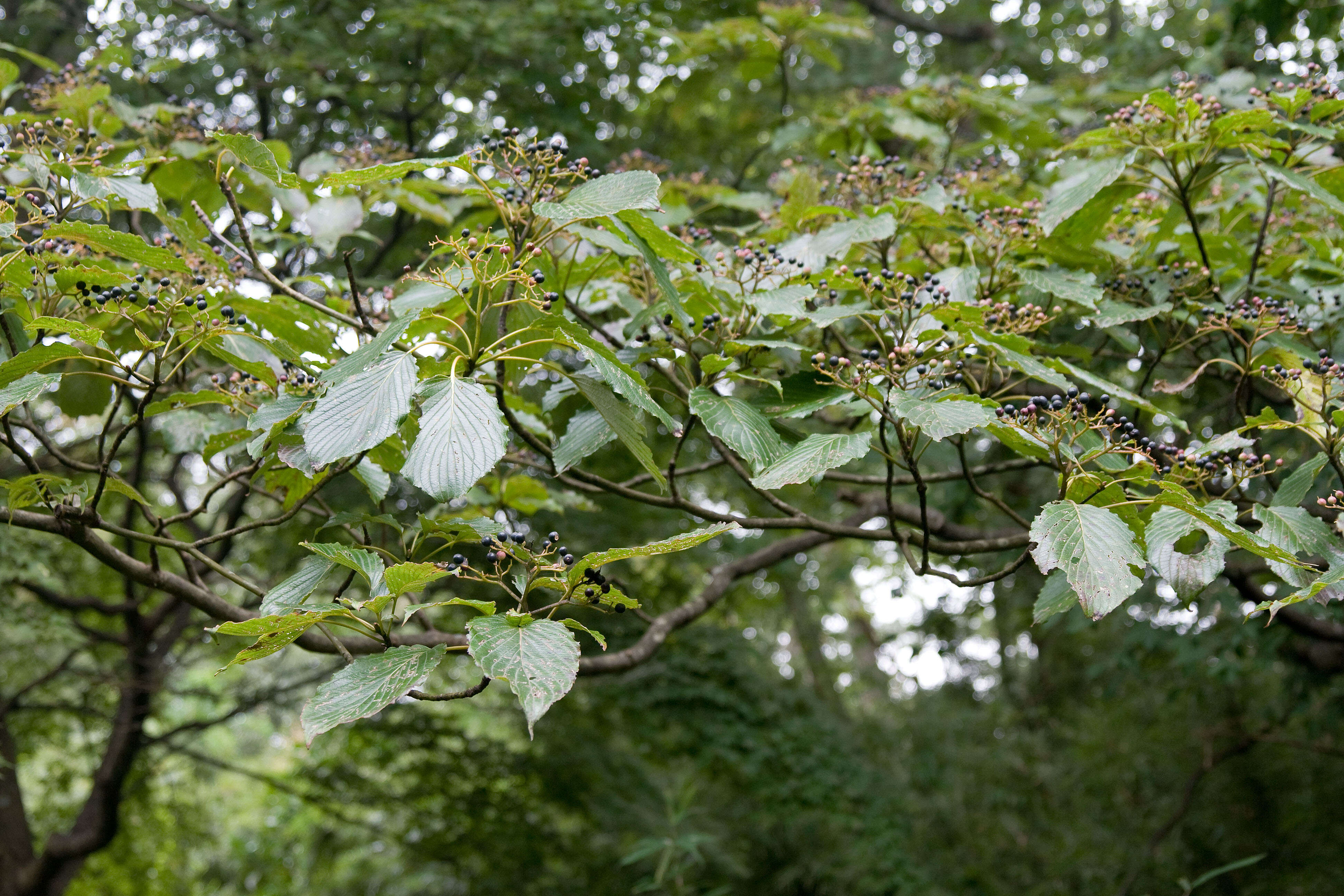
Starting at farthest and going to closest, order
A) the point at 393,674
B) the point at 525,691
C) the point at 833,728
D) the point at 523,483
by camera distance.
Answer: the point at 833,728 < the point at 523,483 < the point at 393,674 < the point at 525,691

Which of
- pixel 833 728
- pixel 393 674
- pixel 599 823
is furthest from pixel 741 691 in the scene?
pixel 393 674

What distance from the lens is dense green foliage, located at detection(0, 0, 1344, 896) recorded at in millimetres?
1664

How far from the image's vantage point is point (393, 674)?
1360mm

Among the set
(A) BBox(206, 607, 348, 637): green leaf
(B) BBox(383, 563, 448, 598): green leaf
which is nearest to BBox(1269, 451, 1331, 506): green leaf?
(B) BBox(383, 563, 448, 598): green leaf

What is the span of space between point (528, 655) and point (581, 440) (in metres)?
0.63

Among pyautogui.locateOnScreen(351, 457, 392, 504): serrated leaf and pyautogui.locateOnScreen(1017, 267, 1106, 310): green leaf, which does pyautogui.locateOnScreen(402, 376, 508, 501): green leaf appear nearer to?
pyautogui.locateOnScreen(351, 457, 392, 504): serrated leaf

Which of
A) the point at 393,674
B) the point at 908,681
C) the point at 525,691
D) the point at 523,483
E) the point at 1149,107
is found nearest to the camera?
the point at 525,691

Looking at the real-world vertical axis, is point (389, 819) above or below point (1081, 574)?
below

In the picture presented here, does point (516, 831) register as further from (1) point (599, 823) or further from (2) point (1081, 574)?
(2) point (1081, 574)

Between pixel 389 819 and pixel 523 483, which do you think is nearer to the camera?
pixel 523 483

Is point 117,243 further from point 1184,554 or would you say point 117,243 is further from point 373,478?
point 1184,554

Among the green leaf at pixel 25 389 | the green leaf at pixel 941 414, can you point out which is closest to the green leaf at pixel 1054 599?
the green leaf at pixel 941 414

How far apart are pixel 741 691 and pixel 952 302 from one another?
413 centimetres

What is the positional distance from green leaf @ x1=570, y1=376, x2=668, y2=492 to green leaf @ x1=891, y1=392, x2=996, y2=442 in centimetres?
44
